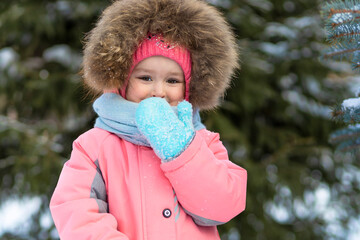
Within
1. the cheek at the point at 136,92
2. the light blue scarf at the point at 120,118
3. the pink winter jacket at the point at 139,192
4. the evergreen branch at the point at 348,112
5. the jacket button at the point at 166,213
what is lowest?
the jacket button at the point at 166,213

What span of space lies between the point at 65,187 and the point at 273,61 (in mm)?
2690

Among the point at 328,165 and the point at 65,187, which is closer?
the point at 65,187

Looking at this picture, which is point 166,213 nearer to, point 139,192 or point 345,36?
point 139,192

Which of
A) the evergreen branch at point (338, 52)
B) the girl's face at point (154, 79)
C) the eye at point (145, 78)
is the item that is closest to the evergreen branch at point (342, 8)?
the evergreen branch at point (338, 52)

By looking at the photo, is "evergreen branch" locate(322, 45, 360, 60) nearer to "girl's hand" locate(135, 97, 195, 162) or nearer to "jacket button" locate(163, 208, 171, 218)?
"girl's hand" locate(135, 97, 195, 162)

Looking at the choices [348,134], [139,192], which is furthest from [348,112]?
[139,192]

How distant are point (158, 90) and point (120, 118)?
0.64 feet

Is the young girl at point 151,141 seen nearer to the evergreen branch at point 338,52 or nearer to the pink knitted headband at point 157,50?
the pink knitted headband at point 157,50

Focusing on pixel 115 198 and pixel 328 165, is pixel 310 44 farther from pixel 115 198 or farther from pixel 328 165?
pixel 115 198

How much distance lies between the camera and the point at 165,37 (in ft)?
5.30

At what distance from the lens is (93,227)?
1.39 metres

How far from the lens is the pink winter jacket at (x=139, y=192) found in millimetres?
1425

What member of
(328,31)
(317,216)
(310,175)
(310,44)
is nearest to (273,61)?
(310,44)

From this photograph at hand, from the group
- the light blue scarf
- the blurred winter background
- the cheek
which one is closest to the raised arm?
the light blue scarf
